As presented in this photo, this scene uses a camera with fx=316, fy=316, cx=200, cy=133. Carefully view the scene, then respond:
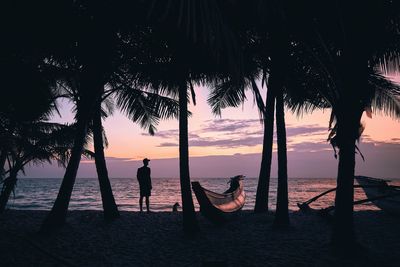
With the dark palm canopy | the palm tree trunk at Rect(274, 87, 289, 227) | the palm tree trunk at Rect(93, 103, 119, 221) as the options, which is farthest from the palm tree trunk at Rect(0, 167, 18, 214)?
the palm tree trunk at Rect(274, 87, 289, 227)

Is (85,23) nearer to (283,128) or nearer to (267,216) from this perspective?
(283,128)

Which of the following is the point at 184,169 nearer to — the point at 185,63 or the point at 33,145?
the point at 185,63

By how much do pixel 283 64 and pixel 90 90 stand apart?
509 cm

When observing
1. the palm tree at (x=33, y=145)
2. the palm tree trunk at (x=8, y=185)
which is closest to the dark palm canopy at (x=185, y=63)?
the palm tree at (x=33, y=145)

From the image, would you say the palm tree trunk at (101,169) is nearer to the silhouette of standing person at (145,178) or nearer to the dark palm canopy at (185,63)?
the dark palm canopy at (185,63)

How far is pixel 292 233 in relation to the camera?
8211 mm

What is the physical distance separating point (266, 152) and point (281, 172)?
217 centimetres

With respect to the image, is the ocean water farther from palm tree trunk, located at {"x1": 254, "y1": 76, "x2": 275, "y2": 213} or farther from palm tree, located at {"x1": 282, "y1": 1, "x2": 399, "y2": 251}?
palm tree, located at {"x1": 282, "y1": 1, "x2": 399, "y2": 251}

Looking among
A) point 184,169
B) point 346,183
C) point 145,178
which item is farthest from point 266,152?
point 346,183

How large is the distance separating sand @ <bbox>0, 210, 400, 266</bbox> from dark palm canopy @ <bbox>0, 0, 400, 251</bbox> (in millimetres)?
587

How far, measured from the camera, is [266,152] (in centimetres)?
1069

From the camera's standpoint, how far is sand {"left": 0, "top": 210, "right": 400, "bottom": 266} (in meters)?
→ 5.90

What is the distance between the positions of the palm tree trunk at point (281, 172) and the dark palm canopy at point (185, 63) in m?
0.03

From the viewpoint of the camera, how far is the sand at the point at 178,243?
5898 millimetres
